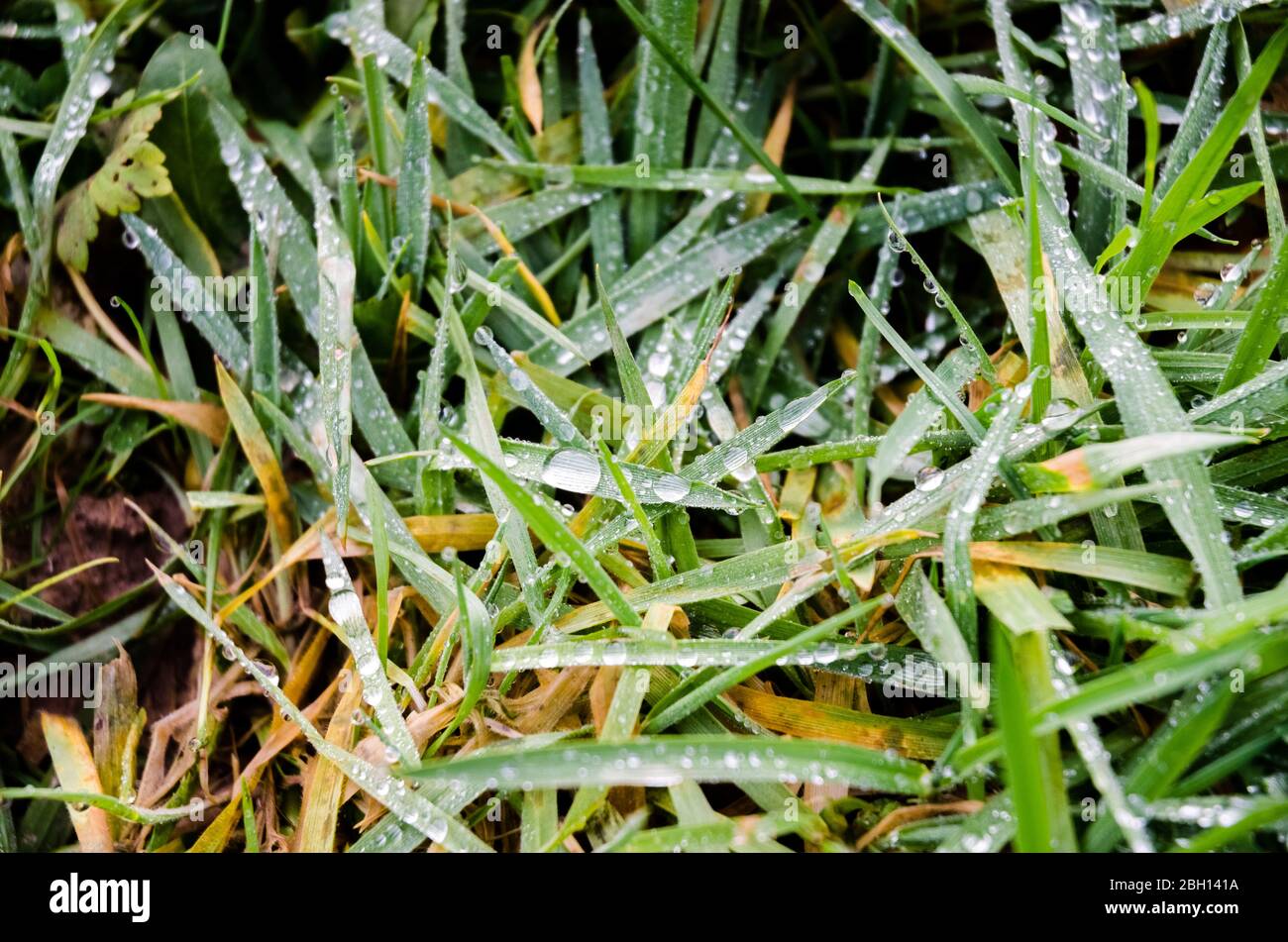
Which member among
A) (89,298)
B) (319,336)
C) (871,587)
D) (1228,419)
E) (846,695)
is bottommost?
(846,695)

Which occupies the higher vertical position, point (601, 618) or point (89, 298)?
point (89, 298)

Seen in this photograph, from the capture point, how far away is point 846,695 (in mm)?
984

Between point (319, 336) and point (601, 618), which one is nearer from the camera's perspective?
point (601, 618)

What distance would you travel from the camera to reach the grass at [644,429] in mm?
863

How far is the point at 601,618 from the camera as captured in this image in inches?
38.9

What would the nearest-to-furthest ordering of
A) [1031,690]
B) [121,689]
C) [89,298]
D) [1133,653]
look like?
[1031,690] → [1133,653] → [121,689] → [89,298]

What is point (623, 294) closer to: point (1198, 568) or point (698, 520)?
point (698, 520)

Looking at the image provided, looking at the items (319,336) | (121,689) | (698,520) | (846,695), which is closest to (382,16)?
(319,336)

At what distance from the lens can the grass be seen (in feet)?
2.83

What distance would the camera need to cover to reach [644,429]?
1.05m

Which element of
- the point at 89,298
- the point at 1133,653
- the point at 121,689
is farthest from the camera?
the point at 89,298
